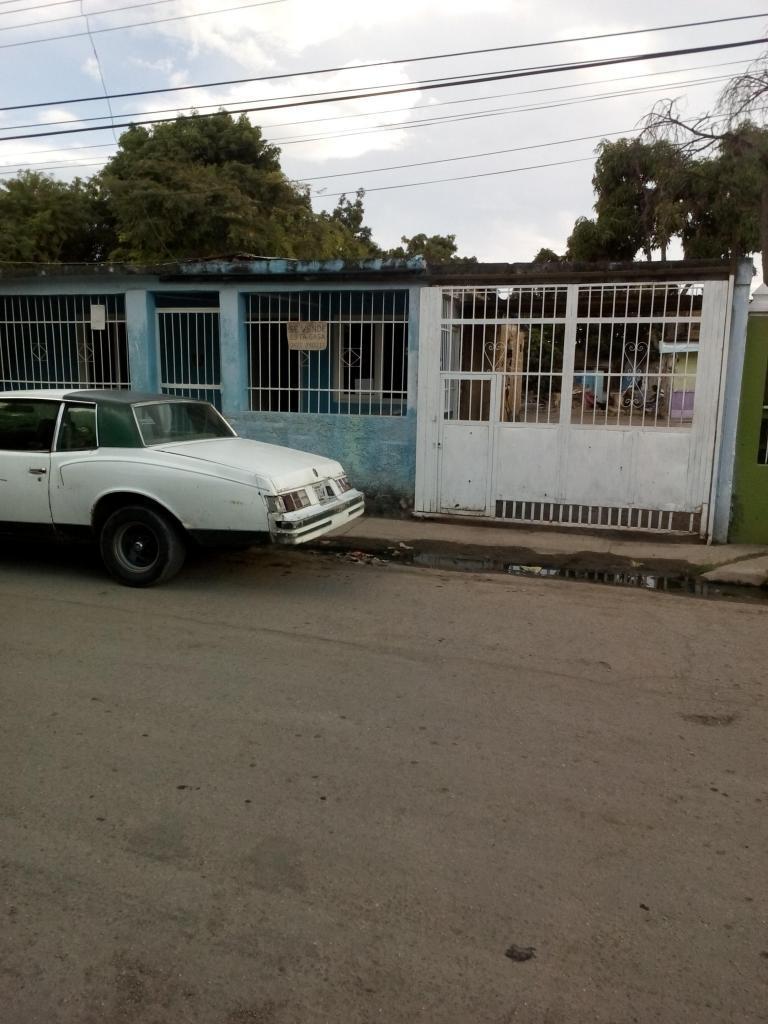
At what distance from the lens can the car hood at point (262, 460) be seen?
6.03 m

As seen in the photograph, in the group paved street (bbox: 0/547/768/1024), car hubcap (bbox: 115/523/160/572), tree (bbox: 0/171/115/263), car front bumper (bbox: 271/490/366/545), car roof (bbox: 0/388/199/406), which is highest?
tree (bbox: 0/171/115/263)

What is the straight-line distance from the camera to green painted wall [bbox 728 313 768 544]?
27.1 feet

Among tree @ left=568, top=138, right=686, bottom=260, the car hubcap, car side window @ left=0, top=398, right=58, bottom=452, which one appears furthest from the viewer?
tree @ left=568, top=138, right=686, bottom=260

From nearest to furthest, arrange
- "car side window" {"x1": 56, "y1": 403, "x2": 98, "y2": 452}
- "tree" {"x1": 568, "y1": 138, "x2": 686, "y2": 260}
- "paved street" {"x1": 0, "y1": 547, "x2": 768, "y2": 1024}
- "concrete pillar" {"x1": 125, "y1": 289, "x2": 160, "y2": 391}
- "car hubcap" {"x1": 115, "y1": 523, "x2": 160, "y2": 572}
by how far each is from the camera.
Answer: "paved street" {"x1": 0, "y1": 547, "x2": 768, "y2": 1024}, "car hubcap" {"x1": 115, "y1": 523, "x2": 160, "y2": 572}, "car side window" {"x1": 56, "y1": 403, "x2": 98, "y2": 452}, "concrete pillar" {"x1": 125, "y1": 289, "x2": 160, "y2": 391}, "tree" {"x1": 568, "y1": 138, "x2": 686, "y2": 260}

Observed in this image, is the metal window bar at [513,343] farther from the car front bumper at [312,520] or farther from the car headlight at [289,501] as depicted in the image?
the car headlight at [289,501]

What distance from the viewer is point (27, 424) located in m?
6.68

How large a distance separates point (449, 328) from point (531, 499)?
2.28 m

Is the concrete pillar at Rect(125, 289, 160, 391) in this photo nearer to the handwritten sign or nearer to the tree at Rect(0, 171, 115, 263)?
the handwritten sign

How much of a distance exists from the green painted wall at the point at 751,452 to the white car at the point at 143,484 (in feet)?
14.5

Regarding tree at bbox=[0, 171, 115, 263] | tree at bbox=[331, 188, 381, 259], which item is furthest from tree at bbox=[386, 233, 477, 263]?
tree at bbox=[0, 171, 115, 263]

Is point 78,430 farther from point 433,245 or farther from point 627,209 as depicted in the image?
point 433,245

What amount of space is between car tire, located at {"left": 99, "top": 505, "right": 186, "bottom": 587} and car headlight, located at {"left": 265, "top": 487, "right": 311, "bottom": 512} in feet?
3.00

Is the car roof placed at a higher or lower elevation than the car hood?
higher

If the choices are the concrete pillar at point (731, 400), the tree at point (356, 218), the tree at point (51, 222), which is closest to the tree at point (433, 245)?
the tree at point (356, 218)
